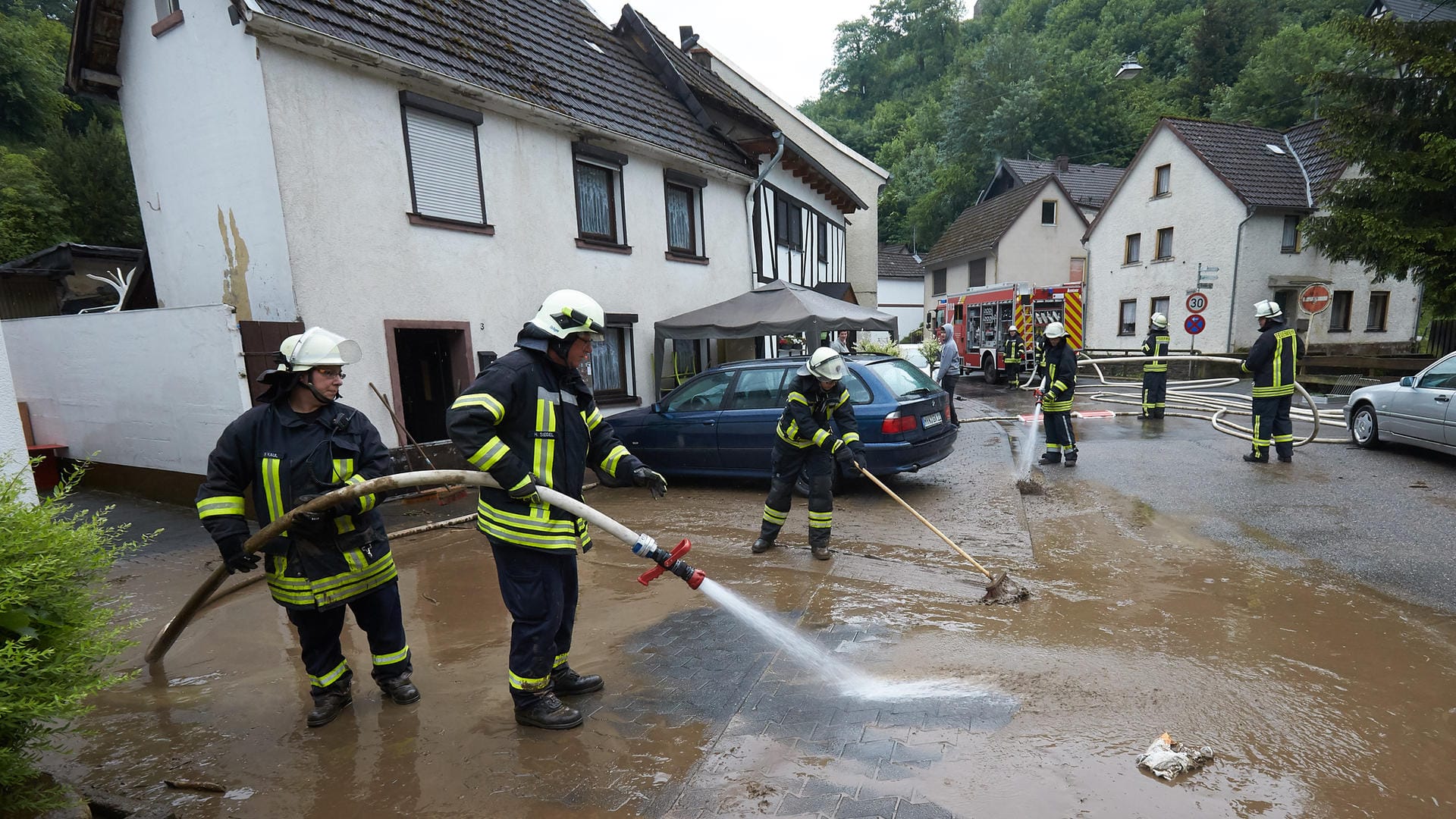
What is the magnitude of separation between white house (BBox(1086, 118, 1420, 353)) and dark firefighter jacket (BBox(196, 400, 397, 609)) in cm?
2636

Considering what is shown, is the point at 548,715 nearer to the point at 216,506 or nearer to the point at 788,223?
the point at 216,506

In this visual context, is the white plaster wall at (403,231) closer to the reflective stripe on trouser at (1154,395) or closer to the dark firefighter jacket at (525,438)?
the dark firefighter jacket at (525,438)

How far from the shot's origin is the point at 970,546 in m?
5.57

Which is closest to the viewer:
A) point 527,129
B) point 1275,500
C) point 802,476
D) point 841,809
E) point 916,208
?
point 841,809

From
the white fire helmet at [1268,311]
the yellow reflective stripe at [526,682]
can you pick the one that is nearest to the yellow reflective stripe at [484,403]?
the yellow reflective stripe at [526,682]

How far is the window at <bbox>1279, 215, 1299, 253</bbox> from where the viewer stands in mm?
23125

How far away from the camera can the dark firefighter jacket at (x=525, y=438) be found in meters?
2.88

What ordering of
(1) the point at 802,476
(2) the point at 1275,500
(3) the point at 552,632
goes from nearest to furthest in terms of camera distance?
(3) the point at 552,632, (2) the point at 1275,500, (1) the point at 802,476

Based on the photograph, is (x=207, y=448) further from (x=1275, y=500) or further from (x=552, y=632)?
(x=1275, y=500)

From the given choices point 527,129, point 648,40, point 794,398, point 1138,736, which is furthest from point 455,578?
point 648,40

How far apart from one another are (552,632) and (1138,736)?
2596mm

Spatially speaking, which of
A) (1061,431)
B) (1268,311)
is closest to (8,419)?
(1061,431)

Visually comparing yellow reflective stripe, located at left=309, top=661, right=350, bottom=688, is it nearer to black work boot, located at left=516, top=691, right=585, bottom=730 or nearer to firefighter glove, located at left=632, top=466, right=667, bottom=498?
black work boot, located at left=516, top=691, right=585, bottom=730

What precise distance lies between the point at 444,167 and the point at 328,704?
6801mm
